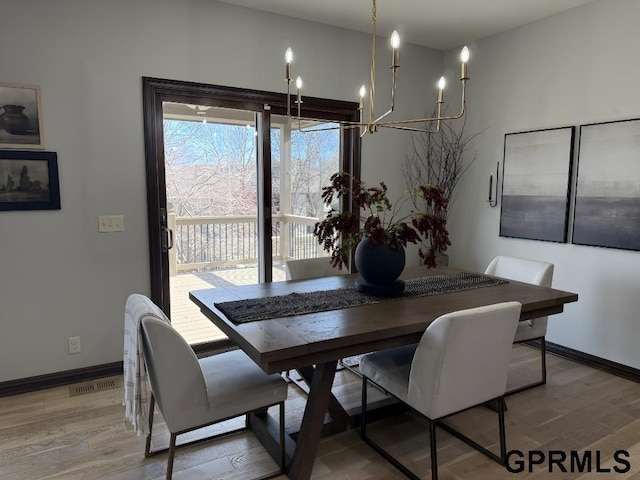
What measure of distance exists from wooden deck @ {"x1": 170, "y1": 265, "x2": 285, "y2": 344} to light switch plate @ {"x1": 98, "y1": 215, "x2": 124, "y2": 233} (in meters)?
0.63

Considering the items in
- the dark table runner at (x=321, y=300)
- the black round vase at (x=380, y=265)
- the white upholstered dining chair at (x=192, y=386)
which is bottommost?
the white upholstered dining chair at (x=192, y=386)

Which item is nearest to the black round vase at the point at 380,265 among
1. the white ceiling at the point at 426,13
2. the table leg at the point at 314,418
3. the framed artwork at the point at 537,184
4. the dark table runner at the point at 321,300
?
the dark table runner at the point at 321,300

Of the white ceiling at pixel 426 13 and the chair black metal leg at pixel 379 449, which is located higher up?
the white ceiling at pixel 426 13

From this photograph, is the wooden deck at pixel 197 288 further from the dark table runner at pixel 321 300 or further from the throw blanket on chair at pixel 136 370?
the throw blanket on chair at pixel 136 370

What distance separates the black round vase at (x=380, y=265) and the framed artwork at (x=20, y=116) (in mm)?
2213

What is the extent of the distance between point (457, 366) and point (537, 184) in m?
2.39

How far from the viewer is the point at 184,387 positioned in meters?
1.75

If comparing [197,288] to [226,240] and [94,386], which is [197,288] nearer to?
[226,240]

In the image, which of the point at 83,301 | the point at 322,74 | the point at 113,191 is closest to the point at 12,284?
the point at 83,301

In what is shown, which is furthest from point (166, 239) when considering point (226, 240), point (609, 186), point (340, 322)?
point (609, 186)

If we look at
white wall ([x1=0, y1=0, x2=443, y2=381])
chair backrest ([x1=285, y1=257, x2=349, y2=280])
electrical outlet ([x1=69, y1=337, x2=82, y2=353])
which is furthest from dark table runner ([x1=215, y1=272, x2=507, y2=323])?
electrical outlet ([x1=69, y1=337, x2=82, y2=353])

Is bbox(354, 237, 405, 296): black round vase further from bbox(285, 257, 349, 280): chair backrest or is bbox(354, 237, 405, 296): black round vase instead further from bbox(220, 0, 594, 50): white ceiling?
bbox(220, 0, 594, 50): white ceiling

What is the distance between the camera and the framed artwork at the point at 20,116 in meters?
2.70

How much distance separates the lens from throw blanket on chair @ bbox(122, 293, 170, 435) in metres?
1.75
